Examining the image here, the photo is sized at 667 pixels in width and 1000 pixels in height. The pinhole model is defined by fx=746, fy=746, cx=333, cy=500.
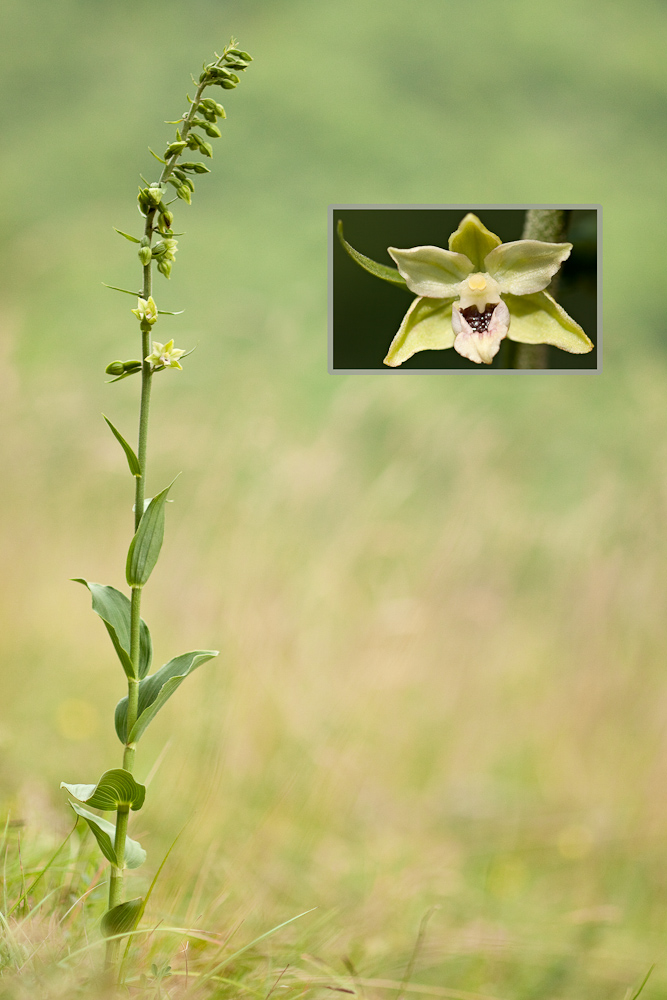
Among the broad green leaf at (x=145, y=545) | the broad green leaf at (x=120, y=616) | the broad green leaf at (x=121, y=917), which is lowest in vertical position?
the broad green leaf at (x=121, y=917)

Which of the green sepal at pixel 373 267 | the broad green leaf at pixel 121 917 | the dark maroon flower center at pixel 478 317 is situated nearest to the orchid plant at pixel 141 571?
the broad green leaf at pixel 121 917

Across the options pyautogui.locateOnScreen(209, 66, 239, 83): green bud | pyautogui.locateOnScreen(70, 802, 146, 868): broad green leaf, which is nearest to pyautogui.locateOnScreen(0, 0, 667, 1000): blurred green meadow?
pyautogui.locateOnScreen(70, 802, 146, 868): broad green leaf

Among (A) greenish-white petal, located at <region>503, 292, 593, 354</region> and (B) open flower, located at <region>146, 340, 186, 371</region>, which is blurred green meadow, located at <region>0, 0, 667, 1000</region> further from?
(B) open flower, located at <region>146, 340, 186, 371</region>

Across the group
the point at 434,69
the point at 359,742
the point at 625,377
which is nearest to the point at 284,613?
the point at 359,742

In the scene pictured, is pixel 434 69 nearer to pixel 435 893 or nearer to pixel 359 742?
pixel 359 742

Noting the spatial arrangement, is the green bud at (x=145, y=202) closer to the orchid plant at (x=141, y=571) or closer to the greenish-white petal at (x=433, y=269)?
the orchid plant at (x=141, y=571)

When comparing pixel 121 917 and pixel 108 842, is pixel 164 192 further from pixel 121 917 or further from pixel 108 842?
pixel 121 917
